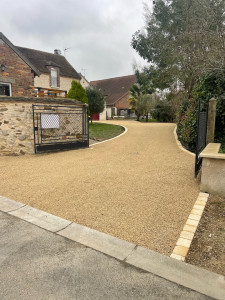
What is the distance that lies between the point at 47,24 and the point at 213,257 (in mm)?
14106

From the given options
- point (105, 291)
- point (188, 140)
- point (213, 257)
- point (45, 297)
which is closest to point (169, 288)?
point (105, 291)

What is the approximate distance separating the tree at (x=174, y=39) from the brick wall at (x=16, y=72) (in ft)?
26.7

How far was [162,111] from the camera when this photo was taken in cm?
2367

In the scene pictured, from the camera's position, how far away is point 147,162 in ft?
21.9

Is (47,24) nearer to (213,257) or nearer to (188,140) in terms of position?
(188,140)

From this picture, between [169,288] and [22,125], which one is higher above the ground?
[22,125]

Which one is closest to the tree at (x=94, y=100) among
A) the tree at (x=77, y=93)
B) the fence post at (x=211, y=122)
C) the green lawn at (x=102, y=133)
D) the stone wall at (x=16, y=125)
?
the tree at (x=77, y=93)

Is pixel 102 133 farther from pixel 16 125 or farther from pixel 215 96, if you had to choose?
pixel 215 96

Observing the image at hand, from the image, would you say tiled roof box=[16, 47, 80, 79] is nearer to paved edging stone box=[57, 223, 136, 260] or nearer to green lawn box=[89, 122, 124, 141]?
green lawn box=[89, 122, 124, 141]

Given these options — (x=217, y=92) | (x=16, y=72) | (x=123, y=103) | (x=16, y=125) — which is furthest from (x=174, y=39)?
(x=123, y=103)

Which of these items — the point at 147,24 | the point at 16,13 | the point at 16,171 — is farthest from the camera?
the point at 147,24

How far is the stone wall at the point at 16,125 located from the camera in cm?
773

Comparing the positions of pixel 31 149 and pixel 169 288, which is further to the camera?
pixel 31 149

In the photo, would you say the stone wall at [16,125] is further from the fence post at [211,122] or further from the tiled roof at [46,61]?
the tiled roof at [46,61]
